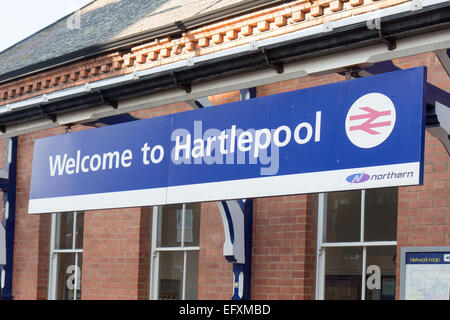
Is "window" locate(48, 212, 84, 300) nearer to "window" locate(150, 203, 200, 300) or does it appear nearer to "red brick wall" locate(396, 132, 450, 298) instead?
"window" locate(150, 203, 200, 300)

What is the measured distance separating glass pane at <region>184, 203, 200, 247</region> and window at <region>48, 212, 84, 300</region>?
2466 mm

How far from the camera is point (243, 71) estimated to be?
23.2 ft

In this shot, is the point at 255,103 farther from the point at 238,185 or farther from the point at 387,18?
the point at 387,18

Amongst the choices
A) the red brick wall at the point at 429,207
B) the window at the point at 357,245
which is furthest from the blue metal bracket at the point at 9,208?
the red brick wall at the point at 429,207

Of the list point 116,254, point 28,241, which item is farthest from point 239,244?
point 28,241

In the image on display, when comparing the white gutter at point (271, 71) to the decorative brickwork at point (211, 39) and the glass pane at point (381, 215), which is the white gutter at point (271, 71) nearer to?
the decorative brickwork at point (211, 39)

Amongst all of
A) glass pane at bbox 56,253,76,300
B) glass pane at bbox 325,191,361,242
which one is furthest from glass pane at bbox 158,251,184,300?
glass pane at bbox 325,191,361,242

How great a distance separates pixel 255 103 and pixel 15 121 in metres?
3.74

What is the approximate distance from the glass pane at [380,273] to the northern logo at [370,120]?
259 centimetres

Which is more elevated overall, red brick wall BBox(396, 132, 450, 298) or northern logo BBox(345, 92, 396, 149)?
northern logo BBox(345, 92, 396, 149)

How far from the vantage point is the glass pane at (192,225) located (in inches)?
414

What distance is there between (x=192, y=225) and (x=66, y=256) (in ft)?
10.3

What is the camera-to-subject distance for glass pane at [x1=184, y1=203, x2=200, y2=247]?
10.5 metres

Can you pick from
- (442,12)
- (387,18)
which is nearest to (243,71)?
(387,18)
